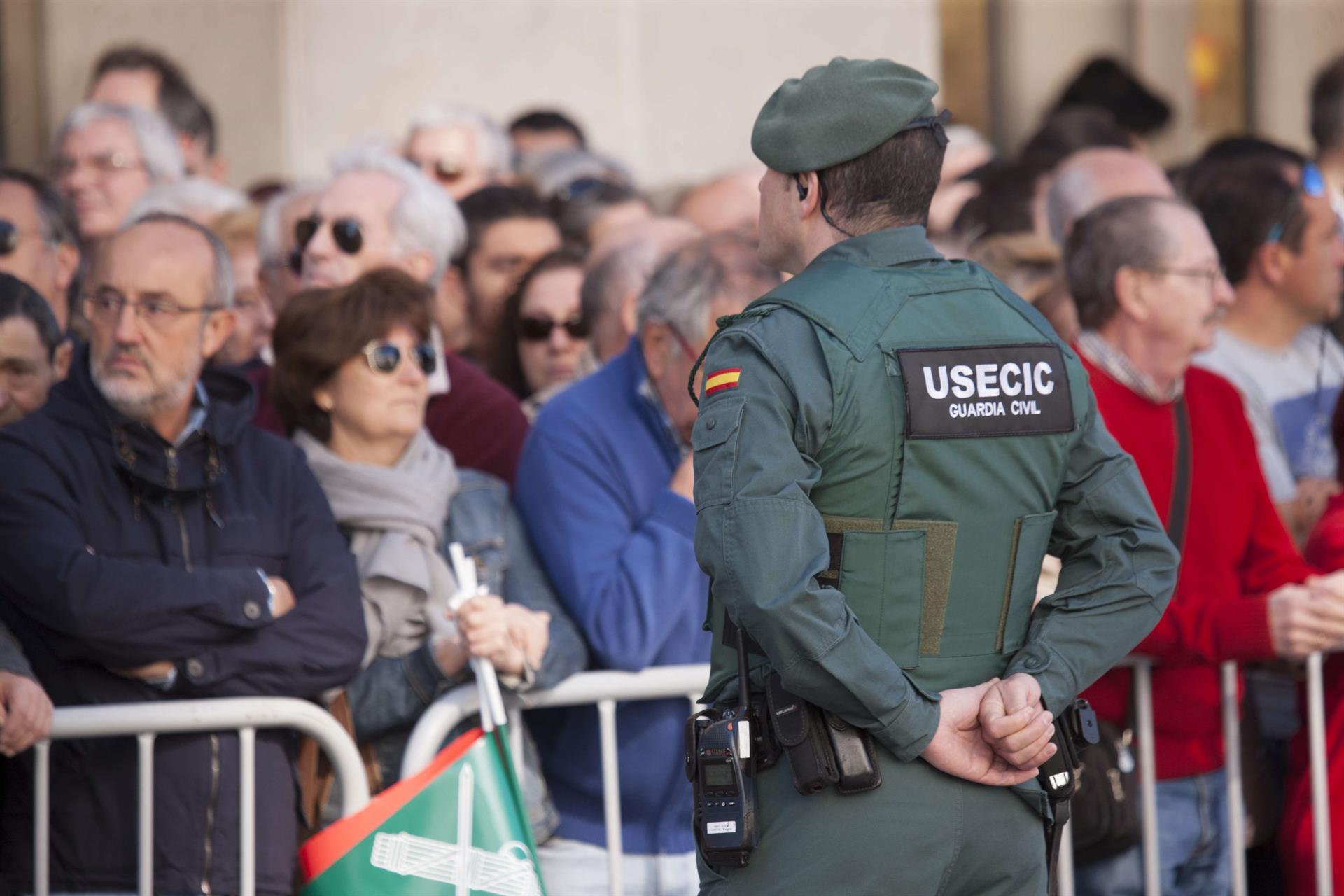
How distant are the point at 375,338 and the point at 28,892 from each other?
148 cm

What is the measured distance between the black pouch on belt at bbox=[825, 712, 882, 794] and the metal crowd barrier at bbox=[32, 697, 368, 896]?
134cm

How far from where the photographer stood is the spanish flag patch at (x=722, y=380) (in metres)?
2.70

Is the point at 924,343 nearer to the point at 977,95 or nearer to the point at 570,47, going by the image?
the point at 570,47

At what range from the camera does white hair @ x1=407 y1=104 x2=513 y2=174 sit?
7.45 meters

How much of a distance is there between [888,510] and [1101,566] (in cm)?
45

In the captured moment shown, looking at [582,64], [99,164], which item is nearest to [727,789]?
[99,164]

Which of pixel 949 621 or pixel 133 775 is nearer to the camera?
pixel 949 621

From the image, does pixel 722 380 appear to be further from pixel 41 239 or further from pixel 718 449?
pixel 41 239

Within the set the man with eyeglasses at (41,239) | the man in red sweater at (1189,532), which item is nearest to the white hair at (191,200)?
the man with eyeglasses at (41,239)

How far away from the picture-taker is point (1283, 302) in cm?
Answer: 531

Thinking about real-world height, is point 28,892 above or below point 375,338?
below

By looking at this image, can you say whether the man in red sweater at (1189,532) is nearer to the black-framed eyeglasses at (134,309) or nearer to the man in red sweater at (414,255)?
the man in red sweater at (414,255)

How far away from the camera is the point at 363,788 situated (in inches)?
146

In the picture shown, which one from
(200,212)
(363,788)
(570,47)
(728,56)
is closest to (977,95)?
(728,56)
